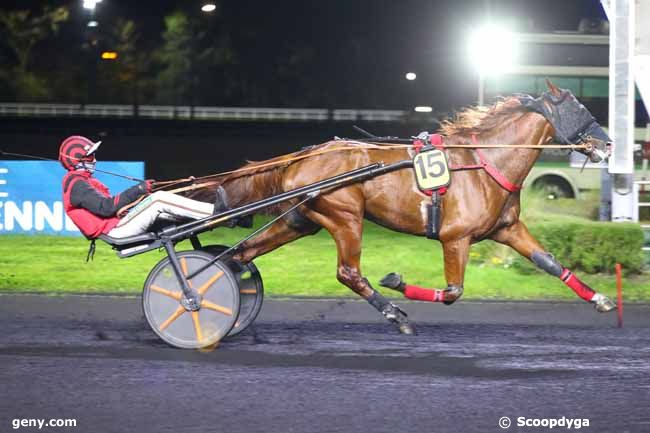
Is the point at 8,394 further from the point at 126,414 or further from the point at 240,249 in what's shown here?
the point at 240,249

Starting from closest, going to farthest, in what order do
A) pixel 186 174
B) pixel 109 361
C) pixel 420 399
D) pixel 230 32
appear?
pixel 420 399 → pixel 109 361 → pixel 186 174 → pixel 230 32

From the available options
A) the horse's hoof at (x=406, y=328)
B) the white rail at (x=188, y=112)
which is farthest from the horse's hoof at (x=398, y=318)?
the white rail at (x=188, y=112)

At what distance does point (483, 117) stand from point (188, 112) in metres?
44.4

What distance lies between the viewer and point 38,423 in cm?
515

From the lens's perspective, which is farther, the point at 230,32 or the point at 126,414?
the point at 230,32

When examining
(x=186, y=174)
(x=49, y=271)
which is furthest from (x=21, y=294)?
(x=186, y=174)

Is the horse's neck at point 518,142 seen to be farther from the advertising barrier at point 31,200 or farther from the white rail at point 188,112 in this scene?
the white rail at point 188,112

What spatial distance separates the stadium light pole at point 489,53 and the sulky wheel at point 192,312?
12179 millimetres

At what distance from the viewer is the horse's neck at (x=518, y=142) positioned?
296 inches

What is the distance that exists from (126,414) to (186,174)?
2870 cm

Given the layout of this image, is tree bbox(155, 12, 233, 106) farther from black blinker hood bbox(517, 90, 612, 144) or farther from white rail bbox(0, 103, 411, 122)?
black blinker hood bbox(517, 90, 612, 144)

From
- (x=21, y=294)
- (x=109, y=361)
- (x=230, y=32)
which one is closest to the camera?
(x=109, y=361)

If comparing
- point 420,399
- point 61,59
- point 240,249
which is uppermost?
point 61,59

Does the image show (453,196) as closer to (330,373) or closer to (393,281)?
(393,281)
